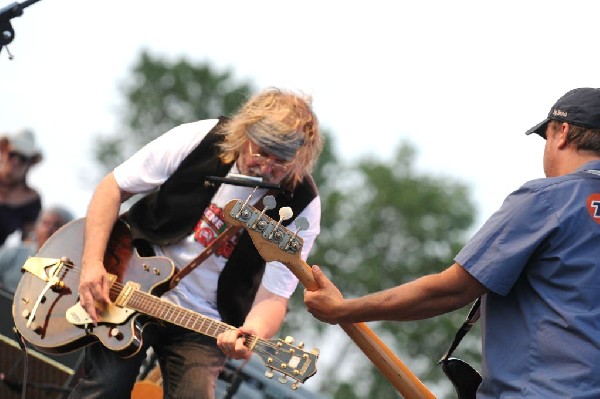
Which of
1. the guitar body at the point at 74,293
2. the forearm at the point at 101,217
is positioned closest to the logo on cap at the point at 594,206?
the guitar body at the point at 74,293

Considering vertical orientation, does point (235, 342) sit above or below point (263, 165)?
below

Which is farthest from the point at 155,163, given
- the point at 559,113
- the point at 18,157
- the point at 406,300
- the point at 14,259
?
the point at 18,157

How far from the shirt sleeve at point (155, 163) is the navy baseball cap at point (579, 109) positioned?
2150 mm

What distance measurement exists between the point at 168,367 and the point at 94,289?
1.89 ft

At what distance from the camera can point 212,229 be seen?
18.4 feet

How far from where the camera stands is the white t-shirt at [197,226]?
5.60m

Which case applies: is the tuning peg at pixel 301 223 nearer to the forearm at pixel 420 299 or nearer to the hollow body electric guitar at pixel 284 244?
the hollow body electric guitar at pixel 284 244

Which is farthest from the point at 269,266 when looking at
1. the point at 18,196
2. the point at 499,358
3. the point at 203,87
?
the point at 203,87

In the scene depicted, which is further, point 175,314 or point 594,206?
point 175,314

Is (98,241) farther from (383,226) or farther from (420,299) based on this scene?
(383,226)

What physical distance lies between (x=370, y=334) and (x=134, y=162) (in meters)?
1.84

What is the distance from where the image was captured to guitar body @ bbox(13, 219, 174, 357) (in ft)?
17.9

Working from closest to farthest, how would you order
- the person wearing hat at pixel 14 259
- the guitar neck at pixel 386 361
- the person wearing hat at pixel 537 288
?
the person wearing hat at pixel 537 288, the guitar neck at pixel 386 361, the person wearing hat at pixel 14 259

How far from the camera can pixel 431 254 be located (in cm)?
4481
